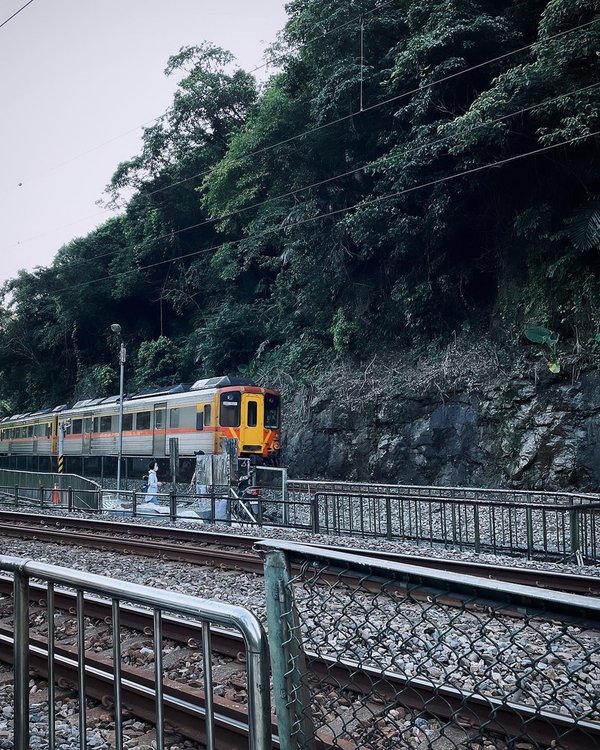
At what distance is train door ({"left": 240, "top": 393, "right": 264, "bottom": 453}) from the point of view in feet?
70.4

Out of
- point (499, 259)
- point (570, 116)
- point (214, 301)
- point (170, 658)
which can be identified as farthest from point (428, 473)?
point (214, 301)

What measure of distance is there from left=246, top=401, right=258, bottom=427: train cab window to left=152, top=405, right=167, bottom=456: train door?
11.7 feet

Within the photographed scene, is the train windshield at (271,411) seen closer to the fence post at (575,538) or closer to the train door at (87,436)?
the train door at (87,436)

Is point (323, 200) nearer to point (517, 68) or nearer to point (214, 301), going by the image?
point (517, 68)

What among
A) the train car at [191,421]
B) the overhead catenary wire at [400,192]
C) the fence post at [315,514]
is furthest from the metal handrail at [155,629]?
the train car at [191,421]

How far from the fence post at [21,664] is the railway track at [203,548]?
2937 mm

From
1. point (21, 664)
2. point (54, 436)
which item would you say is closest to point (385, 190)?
point (21, 664)

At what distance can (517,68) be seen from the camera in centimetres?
1609

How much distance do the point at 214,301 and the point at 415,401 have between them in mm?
15816

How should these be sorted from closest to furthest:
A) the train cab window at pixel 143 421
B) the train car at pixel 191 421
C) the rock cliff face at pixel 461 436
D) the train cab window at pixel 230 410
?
the rock cliff face at pixel 461 436, the train cab window at pixel 230 410, the train car at pixel 191 421, the train cab window at pixel 143 421

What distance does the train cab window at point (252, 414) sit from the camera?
21.6 m

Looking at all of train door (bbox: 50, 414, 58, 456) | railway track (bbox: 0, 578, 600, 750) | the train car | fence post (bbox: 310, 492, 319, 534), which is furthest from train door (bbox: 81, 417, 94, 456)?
railway track (bbox: 0, 578, 600, 750)

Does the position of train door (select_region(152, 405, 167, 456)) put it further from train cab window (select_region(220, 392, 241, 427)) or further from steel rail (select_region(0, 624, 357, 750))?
steel rail (select_region(0, 624, 357, 750))

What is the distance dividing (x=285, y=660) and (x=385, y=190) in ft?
64.0
